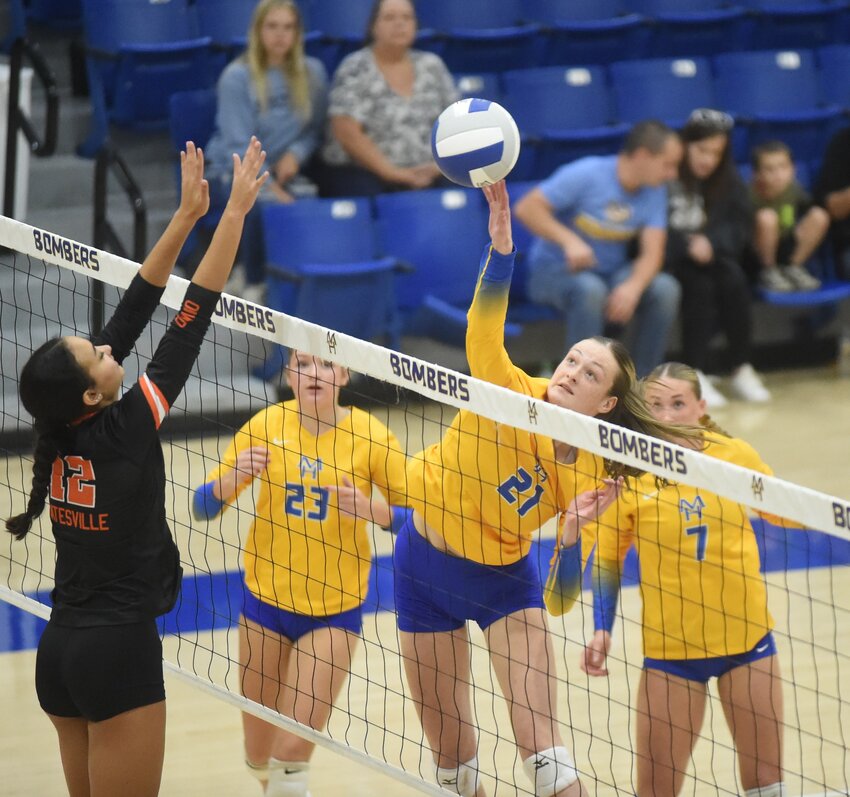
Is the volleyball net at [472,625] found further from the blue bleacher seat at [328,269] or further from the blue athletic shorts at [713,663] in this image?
the blue bleacher seat at [328,269]

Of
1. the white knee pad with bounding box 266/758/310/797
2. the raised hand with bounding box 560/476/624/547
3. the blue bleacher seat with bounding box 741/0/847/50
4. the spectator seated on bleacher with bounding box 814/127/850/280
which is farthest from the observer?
the blue bleacher seat with bounding box 741/0/847/50

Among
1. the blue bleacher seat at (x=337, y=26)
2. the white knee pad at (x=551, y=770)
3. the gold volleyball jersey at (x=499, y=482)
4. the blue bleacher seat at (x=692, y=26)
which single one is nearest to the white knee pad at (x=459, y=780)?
the white knee pad at (x=551, y=770)

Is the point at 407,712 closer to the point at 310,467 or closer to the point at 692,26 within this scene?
the point at 310,467

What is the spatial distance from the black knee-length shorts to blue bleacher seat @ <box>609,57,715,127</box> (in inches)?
256

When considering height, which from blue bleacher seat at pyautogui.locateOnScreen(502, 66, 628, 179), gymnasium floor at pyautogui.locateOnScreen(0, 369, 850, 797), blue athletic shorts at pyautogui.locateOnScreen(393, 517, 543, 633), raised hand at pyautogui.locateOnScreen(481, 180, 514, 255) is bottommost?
gymnasium floor at pyautogui.locateOnScreen(0, 369, 850, 797)

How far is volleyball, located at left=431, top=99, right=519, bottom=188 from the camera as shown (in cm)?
422

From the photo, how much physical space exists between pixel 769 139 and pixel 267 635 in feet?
20.3

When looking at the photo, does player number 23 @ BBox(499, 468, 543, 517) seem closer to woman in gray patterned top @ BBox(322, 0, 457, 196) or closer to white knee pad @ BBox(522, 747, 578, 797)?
white knee pad @ BBox(522, 747, 578, 797)

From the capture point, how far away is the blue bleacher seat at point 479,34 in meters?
9.36

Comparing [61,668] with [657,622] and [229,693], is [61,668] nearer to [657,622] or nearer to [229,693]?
[229,693]

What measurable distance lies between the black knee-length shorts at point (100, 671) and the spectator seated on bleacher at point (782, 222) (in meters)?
6.25

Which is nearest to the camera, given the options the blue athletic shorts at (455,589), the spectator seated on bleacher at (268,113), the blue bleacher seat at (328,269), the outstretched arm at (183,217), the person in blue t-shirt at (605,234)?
the outstretched arm at (183,217)

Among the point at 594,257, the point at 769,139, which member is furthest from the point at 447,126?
the point at 769,139

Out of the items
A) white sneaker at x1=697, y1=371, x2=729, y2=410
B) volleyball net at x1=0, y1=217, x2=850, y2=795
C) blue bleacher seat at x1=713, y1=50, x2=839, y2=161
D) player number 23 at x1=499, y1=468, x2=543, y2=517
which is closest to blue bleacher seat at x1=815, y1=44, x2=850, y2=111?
blue bleacher seat at x1=713, y1=50, x2=839, y2=161
